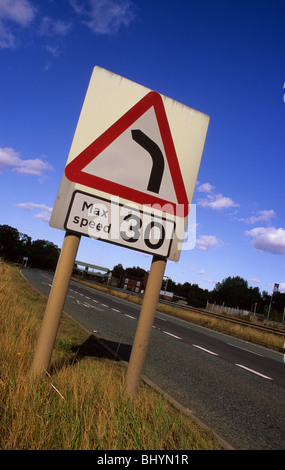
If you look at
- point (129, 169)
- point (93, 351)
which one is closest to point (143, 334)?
point (129, 169)

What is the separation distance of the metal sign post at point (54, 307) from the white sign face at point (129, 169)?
6.8 inches

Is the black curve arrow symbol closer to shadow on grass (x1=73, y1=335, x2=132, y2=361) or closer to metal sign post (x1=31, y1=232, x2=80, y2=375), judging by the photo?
metal sign post (x1=31, y1=232, x2=80, y2=375)

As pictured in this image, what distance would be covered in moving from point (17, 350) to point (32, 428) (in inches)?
54.6

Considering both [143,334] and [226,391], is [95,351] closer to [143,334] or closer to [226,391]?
[226,391]

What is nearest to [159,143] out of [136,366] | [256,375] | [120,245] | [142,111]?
[142,111]

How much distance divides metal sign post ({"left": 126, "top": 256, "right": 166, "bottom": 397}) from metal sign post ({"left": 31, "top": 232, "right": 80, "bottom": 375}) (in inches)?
25.2

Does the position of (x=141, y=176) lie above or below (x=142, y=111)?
below

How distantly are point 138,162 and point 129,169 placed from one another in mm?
102

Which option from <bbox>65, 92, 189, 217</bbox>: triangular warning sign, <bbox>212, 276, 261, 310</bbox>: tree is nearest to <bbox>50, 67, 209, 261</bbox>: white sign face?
<bbox>65, 92, 189, 217</bbox>: triangular warning sign

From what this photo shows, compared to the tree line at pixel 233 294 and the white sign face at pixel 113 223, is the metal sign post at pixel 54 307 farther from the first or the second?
the tree line at pixel 233 294

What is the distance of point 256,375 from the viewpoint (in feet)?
24.2

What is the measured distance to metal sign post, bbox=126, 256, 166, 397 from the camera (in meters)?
2.58
